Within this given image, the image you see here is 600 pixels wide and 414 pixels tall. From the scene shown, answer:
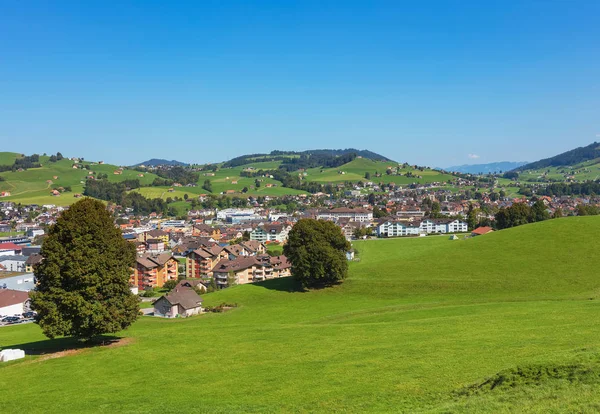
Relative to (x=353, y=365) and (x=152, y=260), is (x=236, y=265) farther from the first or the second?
(x=353, y=365)

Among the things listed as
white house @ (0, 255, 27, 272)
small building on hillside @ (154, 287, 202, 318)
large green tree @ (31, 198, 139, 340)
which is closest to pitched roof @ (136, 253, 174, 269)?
small building on hillside @ (154, 287, 202, 318)

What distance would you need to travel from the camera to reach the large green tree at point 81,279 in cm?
3059

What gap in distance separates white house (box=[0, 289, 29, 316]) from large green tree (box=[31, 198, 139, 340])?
159ft

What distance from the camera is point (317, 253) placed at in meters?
64.1

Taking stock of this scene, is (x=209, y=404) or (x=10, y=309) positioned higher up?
(x=209, y=404)

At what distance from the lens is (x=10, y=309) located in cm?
7275

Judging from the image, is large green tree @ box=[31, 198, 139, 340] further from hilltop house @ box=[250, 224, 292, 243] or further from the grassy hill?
hilltop house @ box=[250, 224, 292, 243]

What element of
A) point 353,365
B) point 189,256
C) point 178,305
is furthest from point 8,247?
point 353,365

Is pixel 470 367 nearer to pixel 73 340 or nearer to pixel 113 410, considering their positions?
pixel 113 410

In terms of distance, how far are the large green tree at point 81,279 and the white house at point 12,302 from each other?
159 ft

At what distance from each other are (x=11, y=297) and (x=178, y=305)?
32.0 meters

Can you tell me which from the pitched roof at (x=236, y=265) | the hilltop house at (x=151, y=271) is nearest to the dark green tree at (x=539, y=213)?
the pitched roof at (x=236, y=265)

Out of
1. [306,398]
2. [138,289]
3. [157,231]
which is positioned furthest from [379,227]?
[306,398]

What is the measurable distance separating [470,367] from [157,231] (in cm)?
14656
